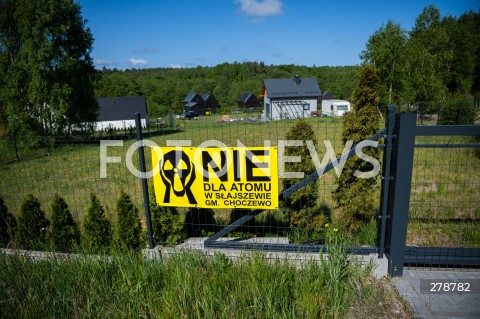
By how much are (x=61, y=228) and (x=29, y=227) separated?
570 millimetres

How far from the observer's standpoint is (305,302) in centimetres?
311

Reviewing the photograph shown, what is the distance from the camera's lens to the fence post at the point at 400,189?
3596 mm

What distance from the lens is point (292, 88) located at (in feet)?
179

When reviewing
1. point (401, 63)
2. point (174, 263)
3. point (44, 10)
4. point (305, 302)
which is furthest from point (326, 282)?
point (401, 63)

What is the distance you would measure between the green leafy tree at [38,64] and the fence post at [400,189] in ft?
81.8

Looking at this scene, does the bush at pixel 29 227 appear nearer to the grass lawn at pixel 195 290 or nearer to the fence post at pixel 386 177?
the grass lawn at pixel 195 290

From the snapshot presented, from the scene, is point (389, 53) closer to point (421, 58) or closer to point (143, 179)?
point (421, 58)

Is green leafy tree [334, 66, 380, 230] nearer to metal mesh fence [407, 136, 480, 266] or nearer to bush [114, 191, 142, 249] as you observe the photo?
metal mesh fence [407, 136, 480, 266]

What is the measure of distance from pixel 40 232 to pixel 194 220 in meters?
2.56

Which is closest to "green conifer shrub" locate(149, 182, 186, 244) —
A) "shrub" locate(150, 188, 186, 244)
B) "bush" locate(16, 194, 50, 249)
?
"shrub" locate(150, 188, 186, 244)

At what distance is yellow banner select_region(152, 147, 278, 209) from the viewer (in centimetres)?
405

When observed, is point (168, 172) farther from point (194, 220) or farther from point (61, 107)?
point (61, 107)

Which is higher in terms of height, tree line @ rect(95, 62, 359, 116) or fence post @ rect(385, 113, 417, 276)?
tree line @ rect(95, 62, 359, 116)

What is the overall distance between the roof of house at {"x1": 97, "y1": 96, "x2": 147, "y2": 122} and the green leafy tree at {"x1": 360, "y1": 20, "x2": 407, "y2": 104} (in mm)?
38458
